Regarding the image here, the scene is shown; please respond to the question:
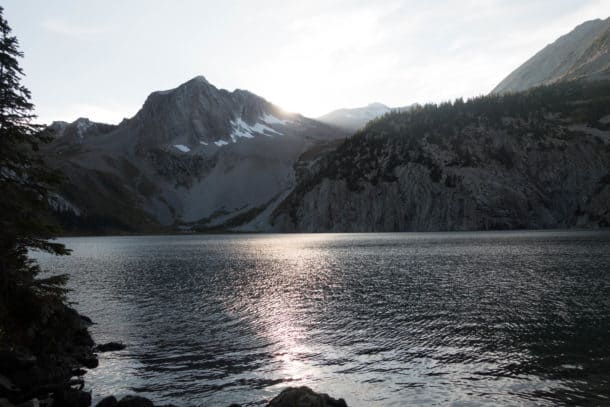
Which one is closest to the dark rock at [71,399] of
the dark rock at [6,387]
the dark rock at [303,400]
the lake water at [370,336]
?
the lake water at [370,336]

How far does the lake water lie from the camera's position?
2498 cm

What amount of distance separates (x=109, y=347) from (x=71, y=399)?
12.2 meters

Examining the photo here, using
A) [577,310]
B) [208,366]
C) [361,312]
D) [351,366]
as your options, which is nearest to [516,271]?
[577,310]

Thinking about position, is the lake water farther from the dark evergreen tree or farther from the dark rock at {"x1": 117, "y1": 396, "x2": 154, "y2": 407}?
the dark evergreen tree

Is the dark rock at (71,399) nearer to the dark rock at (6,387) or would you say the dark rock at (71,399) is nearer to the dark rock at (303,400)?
the dark rock at (6,387)

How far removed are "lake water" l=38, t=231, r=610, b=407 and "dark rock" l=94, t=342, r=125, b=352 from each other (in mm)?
885

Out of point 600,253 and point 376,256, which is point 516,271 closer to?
point 600,253

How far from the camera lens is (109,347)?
3594cm

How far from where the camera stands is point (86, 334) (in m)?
37.5

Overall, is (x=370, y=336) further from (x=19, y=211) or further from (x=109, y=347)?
(x=19, y=211)

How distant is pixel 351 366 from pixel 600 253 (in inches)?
3089

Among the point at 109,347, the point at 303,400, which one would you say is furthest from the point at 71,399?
the point at 303,400

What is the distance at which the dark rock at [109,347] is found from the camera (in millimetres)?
35625

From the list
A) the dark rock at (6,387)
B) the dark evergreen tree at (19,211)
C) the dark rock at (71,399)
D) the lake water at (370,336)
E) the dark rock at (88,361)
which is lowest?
the lake water at (370,336)
